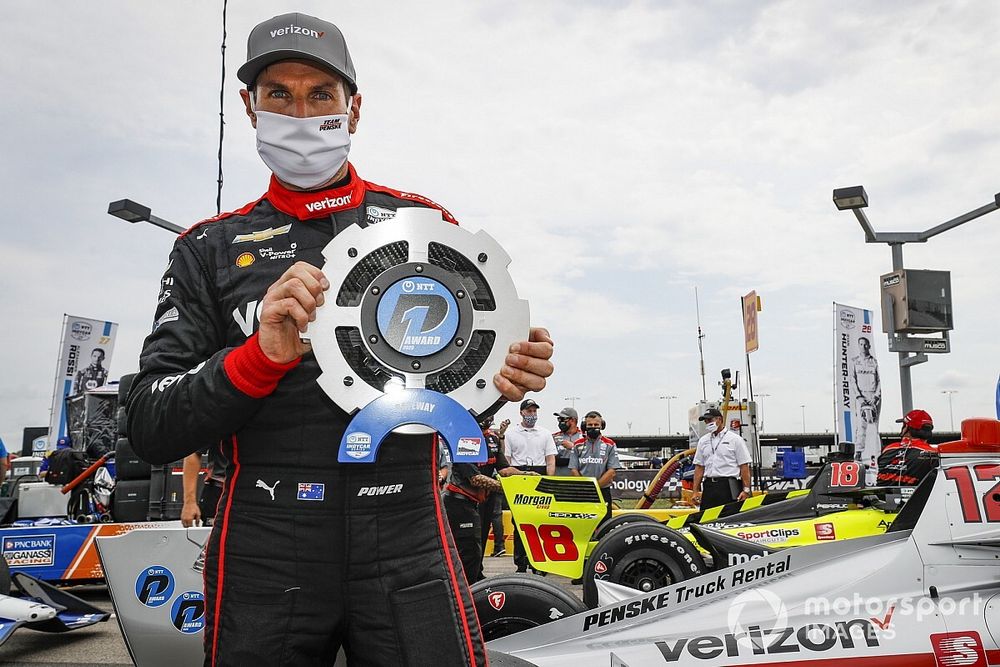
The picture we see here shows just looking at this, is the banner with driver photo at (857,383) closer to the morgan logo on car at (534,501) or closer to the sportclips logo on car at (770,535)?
the morgan logo on car at (534,501)

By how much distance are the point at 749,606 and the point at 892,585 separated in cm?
64

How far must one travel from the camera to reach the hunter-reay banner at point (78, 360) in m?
18.1

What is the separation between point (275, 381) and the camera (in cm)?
146

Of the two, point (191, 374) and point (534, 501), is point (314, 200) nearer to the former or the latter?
point (191, 374)

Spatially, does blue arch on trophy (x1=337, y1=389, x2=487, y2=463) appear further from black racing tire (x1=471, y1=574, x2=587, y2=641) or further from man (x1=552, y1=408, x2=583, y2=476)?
man (x1=552, y1=408, x2=583, y2=476)

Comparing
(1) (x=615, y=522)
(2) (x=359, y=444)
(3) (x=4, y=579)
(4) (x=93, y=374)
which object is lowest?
(3) (x=4, y=579)

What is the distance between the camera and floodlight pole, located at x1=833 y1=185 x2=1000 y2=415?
1139cm

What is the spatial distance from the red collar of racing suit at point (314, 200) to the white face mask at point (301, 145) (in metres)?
0.03

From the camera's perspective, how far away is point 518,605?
3.79 m

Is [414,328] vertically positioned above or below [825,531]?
above

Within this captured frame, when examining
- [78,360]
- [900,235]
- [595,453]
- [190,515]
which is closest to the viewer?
[190,515]

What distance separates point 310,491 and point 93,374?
19293 mm

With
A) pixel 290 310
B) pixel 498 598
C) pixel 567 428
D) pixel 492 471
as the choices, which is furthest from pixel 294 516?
pixel 567 428

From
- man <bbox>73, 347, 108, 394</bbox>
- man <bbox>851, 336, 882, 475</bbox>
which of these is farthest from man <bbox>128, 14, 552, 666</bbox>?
man <bbox>73, 347, 108, 394</bbox>
